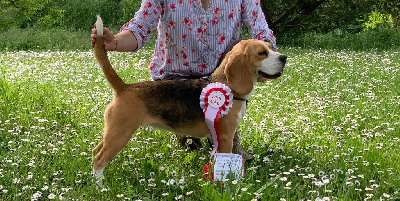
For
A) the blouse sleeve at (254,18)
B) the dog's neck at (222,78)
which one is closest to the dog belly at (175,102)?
the dog's neck at (222,78)

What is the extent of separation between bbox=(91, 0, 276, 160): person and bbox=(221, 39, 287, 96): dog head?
29.5 inches

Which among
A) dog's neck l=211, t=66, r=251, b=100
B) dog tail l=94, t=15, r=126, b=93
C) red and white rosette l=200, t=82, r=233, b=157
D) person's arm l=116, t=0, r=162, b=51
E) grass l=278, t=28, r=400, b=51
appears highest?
grass l=278, t=28, r=400, b=51

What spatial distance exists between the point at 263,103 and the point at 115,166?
3288 millimetres

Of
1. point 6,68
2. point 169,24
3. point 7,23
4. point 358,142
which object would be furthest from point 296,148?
point 7,23

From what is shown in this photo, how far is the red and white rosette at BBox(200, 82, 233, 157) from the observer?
174 inches

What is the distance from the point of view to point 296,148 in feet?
17.6

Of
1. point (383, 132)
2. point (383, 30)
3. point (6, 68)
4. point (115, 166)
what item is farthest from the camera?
point (383, 30)

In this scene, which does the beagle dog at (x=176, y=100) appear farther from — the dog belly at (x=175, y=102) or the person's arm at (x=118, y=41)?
the person's arm at (x=118, y=41)

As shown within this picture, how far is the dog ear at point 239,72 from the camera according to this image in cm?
449

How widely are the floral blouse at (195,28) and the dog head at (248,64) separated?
749 mm

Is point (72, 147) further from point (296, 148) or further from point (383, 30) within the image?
point (383, 30)

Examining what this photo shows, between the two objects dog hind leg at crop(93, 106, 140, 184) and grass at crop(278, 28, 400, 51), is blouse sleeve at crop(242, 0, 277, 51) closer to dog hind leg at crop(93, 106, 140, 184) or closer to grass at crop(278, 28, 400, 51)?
dog hind leg at crop(93, 106, 140, 184)

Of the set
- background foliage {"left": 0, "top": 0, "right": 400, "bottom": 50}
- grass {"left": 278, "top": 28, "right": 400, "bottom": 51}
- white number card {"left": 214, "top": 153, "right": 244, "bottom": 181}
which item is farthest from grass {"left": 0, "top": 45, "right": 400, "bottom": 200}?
background foliage {"left": 0, "top": 0, "right": 400, "bottom": 50}

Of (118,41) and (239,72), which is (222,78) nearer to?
(239,72)
